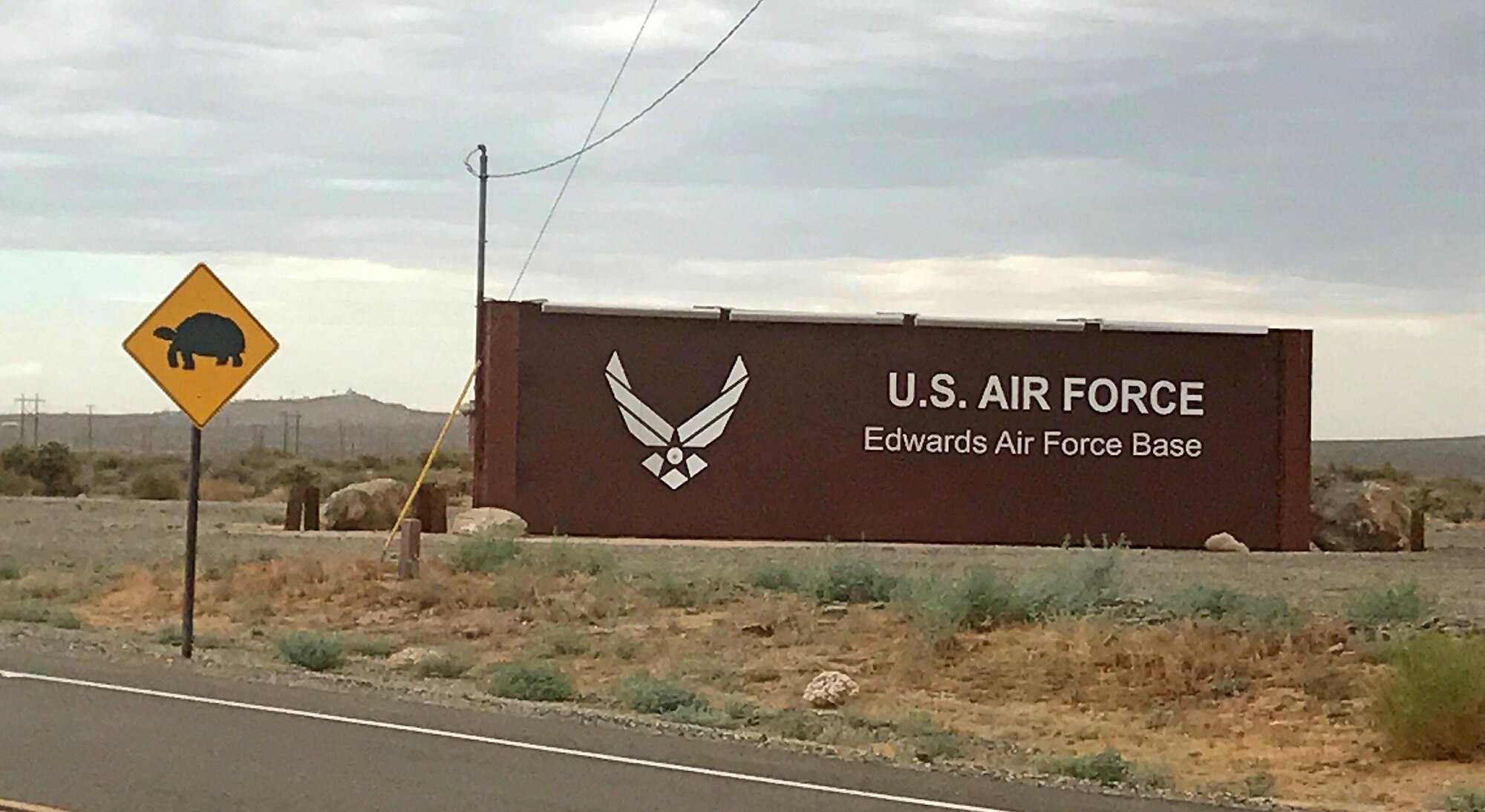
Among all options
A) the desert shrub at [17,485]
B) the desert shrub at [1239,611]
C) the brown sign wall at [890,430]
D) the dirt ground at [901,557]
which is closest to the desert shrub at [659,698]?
the desert shrub at [1239,611]

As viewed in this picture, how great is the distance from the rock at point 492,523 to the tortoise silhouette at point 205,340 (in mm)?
12468

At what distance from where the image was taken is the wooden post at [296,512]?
3422 cm

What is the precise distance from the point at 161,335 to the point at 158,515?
25.4 metres

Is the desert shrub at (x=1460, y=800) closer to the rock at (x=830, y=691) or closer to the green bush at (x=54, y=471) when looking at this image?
the rock at (x=830, y=691)

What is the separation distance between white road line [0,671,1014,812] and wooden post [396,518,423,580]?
8758mm

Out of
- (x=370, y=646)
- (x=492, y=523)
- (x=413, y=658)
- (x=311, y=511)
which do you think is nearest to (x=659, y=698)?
(x=413, y=658)

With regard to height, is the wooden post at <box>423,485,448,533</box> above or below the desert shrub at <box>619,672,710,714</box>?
above

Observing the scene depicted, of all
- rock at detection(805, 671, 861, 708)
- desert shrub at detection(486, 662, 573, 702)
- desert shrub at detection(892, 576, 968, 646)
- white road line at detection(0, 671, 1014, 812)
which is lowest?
rock at detection(805, 671, 861, 708)

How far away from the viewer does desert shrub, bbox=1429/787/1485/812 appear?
486 inches

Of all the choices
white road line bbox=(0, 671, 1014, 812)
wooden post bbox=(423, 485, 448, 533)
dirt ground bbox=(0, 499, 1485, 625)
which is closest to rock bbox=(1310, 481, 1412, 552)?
dirt ground bbox=(0, 499, 1485, 625)

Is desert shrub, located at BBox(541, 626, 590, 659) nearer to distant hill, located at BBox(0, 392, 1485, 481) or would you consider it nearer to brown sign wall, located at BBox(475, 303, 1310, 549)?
brown sign wall, located at BBox(475, 303, 1310, 549)

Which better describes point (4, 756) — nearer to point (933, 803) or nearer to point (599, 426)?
point (933, 803)

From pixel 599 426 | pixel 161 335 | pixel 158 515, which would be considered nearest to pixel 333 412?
pixel 158 515

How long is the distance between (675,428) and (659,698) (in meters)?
15.9
